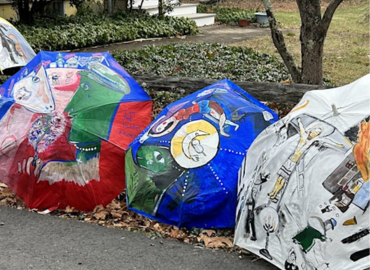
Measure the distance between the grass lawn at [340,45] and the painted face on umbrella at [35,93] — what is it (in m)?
5.99

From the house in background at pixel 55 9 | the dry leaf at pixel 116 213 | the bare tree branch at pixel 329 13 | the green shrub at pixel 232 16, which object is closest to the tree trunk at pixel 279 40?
the bare tree branch at pixel 329 13

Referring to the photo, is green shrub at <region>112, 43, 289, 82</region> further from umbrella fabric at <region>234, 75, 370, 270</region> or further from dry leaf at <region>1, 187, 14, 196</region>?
umbrella fabric at <region>234, 75, 370, 270</region>

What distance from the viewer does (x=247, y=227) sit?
4.10m

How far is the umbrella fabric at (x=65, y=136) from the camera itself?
507 cm

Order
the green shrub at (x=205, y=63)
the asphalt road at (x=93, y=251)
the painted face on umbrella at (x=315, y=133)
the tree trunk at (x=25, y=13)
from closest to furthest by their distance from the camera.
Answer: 1. the painted face on umbrella at (x=315, y=133)
2. the asphalt road at (x=93, y=251)
3. the green shrub at (x=205, y=63)
4. the tree trunk at (x=25, y=13)

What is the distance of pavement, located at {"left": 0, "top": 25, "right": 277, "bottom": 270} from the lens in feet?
13.6

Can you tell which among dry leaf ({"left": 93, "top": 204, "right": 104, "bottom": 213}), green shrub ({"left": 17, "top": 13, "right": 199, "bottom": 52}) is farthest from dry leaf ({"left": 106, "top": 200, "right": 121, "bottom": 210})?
green shrub ({"left": 17, "top": 13, "right": 199, "bottom": 52})

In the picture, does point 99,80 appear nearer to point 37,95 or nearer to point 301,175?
point 37,95

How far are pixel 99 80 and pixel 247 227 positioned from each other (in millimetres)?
2317

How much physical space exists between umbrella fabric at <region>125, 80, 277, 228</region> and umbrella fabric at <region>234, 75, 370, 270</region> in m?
0.33

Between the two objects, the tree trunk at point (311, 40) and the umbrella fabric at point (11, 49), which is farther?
the umbrella fabric at point (11, 49)

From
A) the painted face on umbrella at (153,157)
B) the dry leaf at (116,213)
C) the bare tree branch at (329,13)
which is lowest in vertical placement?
the dry leaf at (116,213)

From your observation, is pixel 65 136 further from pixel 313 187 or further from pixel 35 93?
pixel 313 187

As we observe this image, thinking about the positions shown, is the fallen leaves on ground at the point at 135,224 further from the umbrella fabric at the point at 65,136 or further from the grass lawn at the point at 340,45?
the grass lawn at the point at 340,45
